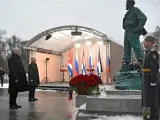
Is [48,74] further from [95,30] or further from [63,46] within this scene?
[95,30]

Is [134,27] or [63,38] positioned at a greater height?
[63,38]

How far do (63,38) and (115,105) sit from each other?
20417mm

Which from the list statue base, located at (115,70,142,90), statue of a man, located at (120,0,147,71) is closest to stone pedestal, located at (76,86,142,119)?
statue base, located at (115,70,142,90)

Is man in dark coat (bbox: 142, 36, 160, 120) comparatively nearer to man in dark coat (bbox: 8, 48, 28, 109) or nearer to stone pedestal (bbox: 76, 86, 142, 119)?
stone pedestal (bbox: 76, 86, 142, 119)

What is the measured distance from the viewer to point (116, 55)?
24406 mm

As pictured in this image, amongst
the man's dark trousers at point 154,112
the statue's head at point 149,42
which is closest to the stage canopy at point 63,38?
the statue's head at point 149,42

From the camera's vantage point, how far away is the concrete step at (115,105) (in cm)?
660

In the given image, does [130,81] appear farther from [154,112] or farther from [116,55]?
[116,55]

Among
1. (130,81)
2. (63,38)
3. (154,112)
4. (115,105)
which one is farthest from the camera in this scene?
(63,38)

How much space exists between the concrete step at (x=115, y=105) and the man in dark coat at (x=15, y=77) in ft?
9.95

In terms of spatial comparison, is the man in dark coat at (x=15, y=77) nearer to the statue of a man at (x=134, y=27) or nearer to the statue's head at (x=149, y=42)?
the statue of a man at (x=134, y=27)

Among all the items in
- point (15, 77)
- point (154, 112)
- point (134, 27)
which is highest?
point (134, 27)

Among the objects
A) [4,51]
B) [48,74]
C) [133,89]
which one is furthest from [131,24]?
[4,51]

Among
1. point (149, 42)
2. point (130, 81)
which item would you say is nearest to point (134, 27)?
point (130, 81)
